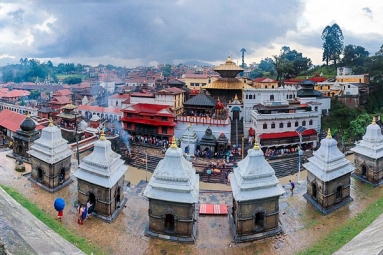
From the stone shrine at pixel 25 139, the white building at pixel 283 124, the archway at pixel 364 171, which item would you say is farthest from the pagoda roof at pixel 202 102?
the archway at pixel 364 171

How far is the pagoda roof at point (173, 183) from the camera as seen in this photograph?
12.0m

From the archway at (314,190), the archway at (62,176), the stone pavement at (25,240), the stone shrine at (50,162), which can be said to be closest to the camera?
the stone pavement at (25,240)

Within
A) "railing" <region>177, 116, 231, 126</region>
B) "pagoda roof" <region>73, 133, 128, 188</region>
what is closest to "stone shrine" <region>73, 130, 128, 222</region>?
"pagoda roof" <region>73, 133, 128, 188</region>

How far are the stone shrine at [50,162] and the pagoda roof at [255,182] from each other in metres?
9.15

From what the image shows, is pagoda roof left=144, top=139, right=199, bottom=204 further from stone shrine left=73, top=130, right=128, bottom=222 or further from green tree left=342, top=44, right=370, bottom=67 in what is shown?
green tree left=342, top=44, right=370, bottom=67

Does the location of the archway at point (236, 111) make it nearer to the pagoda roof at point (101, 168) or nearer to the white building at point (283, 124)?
the white building at point (283, 124)

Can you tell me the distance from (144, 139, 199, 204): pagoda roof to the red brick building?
16417 millimetres

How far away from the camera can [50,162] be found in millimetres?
15828

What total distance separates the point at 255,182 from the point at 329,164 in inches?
159

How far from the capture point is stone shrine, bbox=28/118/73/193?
1603 centimetres

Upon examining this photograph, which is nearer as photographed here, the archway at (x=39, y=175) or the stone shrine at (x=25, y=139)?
the archway at (x=39, y=175)

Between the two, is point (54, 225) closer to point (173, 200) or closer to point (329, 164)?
point (173, 200)

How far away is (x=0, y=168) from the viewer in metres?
18.7

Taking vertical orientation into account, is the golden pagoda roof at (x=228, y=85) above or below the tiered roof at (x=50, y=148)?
above
